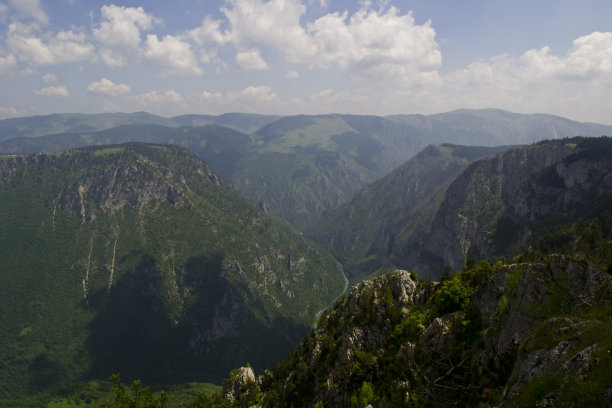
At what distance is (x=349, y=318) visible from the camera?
85500 millimetres

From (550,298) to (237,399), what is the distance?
10095 centimetres

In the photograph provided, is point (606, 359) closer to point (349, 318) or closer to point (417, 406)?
point (417, 406)

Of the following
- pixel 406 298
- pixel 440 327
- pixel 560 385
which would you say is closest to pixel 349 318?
pixel 406 298

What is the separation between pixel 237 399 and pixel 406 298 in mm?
71796

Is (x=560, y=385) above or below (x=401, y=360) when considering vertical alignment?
above

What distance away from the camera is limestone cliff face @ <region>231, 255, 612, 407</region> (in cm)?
2803

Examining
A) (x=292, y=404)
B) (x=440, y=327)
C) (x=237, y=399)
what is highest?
(x=440, y=327)

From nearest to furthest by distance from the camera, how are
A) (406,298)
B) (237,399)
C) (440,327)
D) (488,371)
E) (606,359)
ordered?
1. (606,359)
2. (488,371)
3. (440,327)
4. (406,298)
5. (237,399)

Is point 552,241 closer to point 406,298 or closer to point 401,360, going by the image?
point 406,298

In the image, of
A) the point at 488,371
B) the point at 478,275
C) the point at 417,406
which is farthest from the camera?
the point at 478,275

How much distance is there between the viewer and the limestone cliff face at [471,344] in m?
28.0

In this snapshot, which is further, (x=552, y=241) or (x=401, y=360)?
(x=552, y=241)

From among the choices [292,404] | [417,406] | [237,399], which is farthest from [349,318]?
[237,399]

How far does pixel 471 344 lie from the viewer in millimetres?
49875
